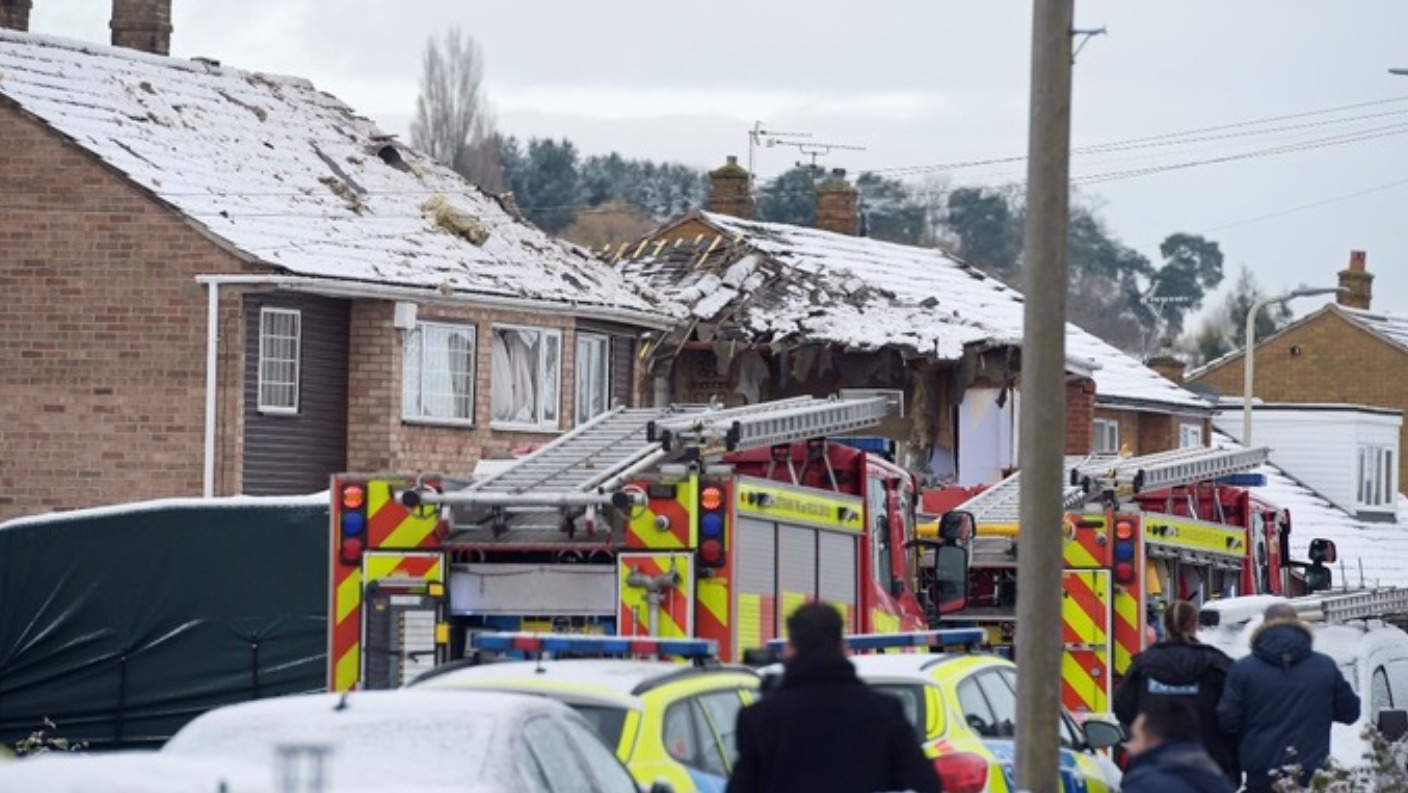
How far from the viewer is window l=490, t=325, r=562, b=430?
34688 mm

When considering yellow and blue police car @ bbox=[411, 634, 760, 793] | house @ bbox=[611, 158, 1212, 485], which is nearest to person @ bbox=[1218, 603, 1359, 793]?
yellow and blue police car @ bbox=[411, 634, 760, 793]

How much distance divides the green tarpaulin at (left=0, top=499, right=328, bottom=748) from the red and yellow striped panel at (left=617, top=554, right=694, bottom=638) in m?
9.05

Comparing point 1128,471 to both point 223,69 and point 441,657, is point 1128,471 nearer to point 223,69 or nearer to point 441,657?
point 441,657

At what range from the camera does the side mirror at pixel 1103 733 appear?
16141 millimetres

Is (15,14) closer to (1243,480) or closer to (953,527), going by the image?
(1243,480)

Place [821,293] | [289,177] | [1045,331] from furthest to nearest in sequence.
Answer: [821,293]
[289,177]
[1045,331]

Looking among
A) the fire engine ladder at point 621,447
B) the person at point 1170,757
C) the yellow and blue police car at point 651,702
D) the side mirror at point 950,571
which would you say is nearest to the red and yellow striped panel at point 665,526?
the fire engine ladder at point 621,447

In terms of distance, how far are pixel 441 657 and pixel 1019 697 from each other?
422 centimetres

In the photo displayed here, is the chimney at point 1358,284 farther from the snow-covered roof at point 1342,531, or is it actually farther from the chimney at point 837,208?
the chimney at point 837,208

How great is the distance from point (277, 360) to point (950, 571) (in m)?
12.2

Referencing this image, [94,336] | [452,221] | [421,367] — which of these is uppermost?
[452,221]

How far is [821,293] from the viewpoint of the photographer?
138 feet

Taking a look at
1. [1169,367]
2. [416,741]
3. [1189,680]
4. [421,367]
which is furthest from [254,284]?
[1169,367]

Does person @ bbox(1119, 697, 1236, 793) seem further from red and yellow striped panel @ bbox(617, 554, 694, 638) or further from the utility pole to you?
red and yellow striped panel @ bbox(617, 554, 694, 638)
